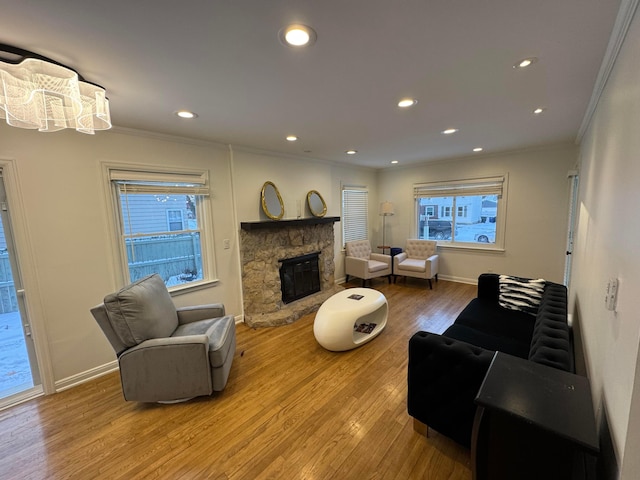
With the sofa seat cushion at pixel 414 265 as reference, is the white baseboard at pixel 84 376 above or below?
below

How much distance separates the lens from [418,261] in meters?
5.17

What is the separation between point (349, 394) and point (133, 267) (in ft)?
8.36

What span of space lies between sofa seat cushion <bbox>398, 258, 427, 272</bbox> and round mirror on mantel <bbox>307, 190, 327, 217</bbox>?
5.98 feet

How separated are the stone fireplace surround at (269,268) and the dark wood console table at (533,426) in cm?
273

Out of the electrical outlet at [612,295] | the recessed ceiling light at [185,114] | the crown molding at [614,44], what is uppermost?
the recessed ceiling light at [185,114]

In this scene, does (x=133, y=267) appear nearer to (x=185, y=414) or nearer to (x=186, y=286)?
(x=186, y=286)

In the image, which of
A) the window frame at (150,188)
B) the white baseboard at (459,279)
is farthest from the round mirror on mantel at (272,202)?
the white baseboard at (459,279)

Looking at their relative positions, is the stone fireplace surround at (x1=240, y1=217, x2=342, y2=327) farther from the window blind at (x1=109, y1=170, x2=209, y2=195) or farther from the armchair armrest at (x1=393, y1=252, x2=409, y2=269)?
the armchair armrest at (x1=393, y1=252, x2=409, y2=269)

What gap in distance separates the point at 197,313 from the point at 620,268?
3018mm

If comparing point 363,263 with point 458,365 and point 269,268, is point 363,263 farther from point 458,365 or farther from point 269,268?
point 458,365

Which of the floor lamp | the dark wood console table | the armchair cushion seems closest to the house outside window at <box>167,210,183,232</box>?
the armchair cushion

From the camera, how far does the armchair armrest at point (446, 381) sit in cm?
151

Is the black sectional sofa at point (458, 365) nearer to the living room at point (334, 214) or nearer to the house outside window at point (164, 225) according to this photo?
the living room at point (334, 214)

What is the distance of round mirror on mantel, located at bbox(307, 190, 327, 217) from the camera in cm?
450
